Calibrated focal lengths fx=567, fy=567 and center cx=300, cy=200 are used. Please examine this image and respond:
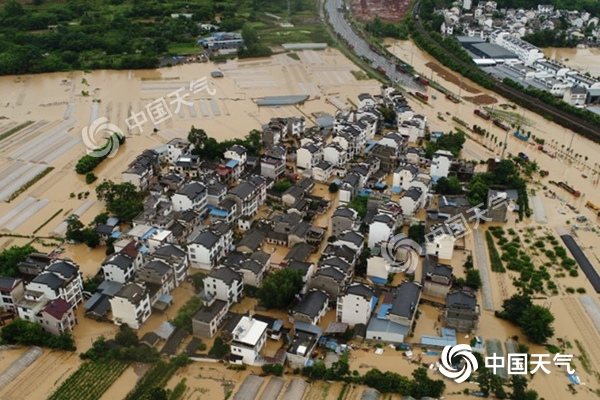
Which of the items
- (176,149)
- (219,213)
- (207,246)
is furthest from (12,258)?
(176,149)

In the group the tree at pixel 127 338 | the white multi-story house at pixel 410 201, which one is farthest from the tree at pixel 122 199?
the white multi-story house at pixel 410 201

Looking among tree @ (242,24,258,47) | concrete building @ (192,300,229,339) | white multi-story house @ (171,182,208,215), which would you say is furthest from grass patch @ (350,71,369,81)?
concrete building @ (192,300,229,339)

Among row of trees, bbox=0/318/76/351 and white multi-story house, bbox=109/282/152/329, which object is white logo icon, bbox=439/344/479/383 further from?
row of trees, bbox=0/318/76/351

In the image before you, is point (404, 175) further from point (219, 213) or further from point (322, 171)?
point (219, 213)

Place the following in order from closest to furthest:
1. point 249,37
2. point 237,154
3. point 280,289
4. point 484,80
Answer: point 280,289 < point 237,154 < point 484,80 < point 249,37

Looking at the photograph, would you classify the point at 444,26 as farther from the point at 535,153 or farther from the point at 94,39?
the point at 94,39

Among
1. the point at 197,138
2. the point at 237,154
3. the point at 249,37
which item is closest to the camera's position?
the point at 237,154

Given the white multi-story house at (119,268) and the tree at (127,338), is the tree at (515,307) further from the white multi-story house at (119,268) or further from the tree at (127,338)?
the white multi-story house at (119,268)
